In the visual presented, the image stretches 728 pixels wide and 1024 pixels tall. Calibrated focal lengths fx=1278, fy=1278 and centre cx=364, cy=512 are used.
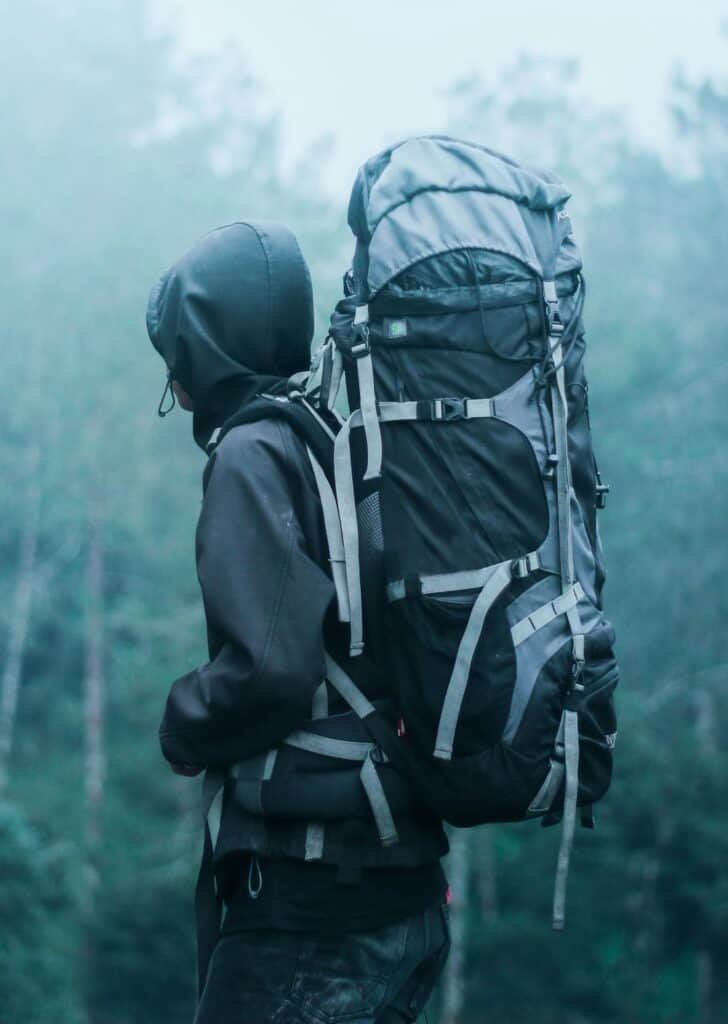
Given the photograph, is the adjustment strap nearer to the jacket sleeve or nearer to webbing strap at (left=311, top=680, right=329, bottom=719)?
the jacket sleeve

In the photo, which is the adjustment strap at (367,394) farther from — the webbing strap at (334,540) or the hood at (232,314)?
the hood at (232,314)

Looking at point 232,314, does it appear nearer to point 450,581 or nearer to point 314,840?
point 450,581

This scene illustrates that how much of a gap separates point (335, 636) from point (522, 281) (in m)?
0.69

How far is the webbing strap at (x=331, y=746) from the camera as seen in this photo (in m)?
2.15

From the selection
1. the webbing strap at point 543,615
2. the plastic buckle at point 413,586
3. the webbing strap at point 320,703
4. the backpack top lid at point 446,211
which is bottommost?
the webbing strap at point 320,703

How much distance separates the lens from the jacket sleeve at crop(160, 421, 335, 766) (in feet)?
6.77

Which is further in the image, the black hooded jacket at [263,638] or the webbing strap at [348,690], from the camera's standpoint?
the webbing strap at [348,690]

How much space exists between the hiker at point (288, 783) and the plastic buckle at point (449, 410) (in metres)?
0.25

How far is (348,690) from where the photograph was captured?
2.19m

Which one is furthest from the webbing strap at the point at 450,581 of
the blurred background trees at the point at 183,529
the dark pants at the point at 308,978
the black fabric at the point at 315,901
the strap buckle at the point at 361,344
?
the blurred background trees at the point at 183,529

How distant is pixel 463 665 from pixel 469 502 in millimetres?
264

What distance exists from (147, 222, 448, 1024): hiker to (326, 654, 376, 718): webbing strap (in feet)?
0.05

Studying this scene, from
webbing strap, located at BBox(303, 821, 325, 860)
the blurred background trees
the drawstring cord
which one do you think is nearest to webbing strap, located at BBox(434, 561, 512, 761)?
webbing strap, located at BBox(303, 821, 325, 860)

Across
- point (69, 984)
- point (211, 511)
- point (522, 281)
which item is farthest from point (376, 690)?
point (69, 984)
